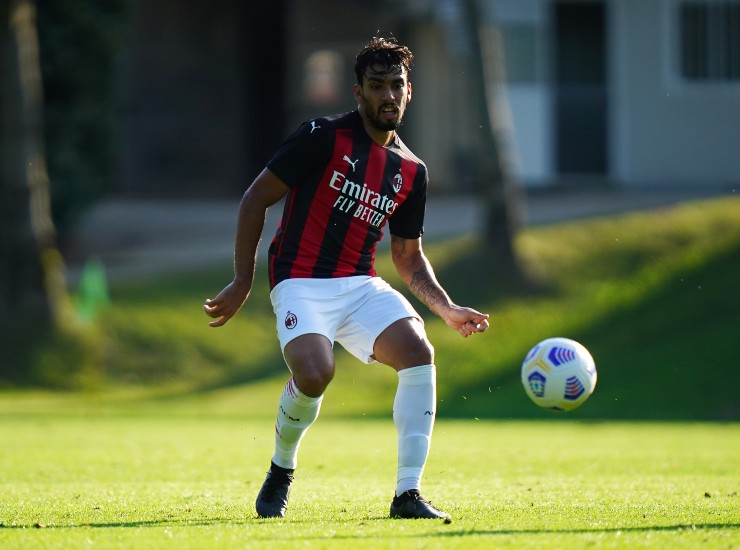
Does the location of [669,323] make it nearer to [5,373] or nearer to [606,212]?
[606,212]

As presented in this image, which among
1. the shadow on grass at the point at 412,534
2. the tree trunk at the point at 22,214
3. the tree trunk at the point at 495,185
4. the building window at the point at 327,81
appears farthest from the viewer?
Result: the building window at the point at 327,81

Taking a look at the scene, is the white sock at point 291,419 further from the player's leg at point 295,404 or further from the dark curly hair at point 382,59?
the dark curly hair at point 382,59

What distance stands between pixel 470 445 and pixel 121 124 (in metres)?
22.9

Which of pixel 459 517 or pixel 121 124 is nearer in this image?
pixel 459 517

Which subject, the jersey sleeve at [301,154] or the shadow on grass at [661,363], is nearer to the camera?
the jersey sleeve at [301,154]

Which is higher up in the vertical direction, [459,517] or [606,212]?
[459,517]

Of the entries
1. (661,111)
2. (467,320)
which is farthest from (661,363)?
(467,320)

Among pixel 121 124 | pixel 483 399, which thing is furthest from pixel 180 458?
pixel 121 124

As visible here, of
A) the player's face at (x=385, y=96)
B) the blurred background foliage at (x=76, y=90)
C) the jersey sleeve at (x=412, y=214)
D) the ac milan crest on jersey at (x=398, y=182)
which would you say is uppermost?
the player's face at (x=385, y=96)

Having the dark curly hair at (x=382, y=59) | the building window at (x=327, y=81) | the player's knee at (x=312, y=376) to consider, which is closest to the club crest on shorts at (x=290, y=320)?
the player's knee at (x=312, y=376)

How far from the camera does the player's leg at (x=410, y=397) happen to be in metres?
6.95

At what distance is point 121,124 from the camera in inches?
1339

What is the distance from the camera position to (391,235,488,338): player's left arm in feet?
24.2

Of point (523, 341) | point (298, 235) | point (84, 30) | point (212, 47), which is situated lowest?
point (523, 341)
